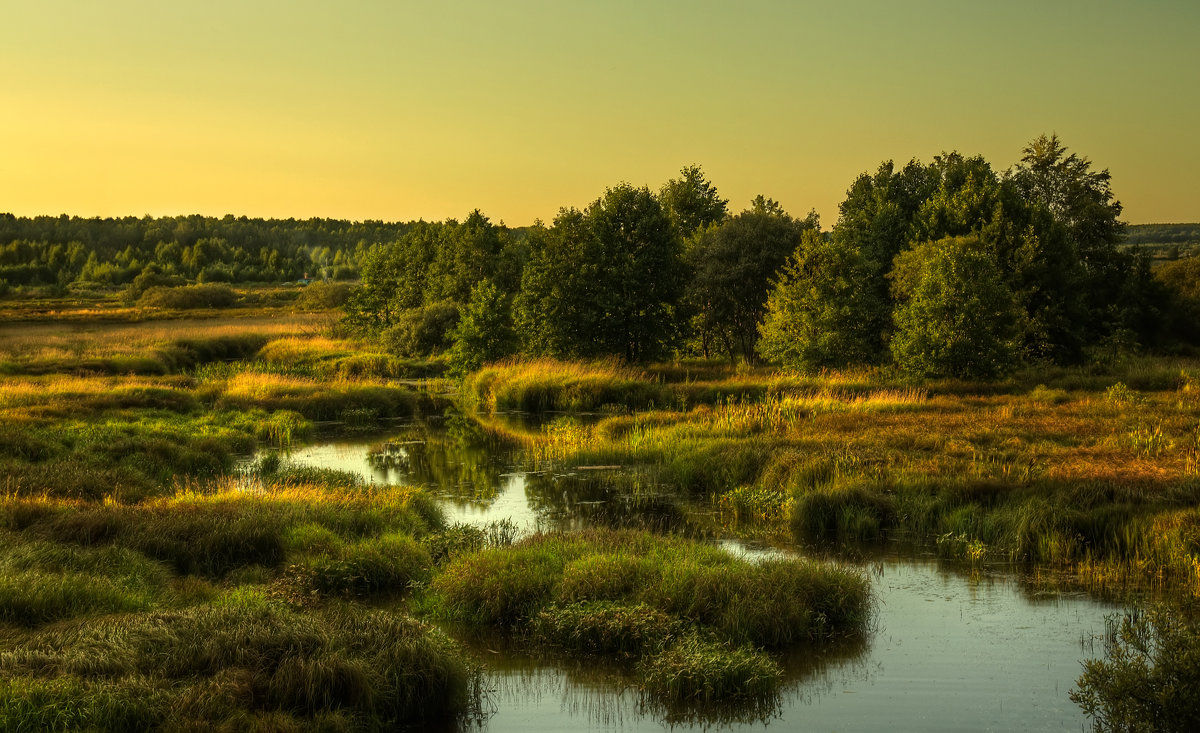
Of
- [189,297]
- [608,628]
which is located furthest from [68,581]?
[189,297]

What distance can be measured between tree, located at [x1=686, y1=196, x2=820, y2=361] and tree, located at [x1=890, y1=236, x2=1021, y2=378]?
1587 cm

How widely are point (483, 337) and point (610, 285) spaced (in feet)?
24.0

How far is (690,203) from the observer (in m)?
72.4

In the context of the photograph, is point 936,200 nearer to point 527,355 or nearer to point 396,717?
point 527,355

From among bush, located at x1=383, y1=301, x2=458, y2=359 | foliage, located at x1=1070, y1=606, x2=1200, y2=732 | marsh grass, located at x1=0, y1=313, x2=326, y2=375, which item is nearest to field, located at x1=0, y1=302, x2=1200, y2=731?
foliage, located at x1=1070, y1=606, x2=1200, y2=732

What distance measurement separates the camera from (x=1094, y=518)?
51.3 ft

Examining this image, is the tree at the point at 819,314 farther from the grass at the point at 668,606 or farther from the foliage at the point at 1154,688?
the foliage at the point at 1154,688

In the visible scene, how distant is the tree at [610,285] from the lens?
4488 centimetres

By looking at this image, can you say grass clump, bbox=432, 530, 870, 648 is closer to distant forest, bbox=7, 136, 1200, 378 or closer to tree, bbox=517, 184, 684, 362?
distant forest, bbox=7, 136, 1200, 378

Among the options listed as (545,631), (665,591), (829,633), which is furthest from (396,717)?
(829,633)

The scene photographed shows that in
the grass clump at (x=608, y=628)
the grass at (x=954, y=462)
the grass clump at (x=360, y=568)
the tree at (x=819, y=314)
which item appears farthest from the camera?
the tree at (x=819, y=314)

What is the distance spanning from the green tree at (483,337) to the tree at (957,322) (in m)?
20.3

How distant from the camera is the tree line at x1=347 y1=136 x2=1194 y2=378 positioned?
35.7 metres

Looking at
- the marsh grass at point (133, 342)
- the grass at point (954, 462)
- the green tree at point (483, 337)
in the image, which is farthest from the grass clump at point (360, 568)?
the marsh grass at point (133, 342)
